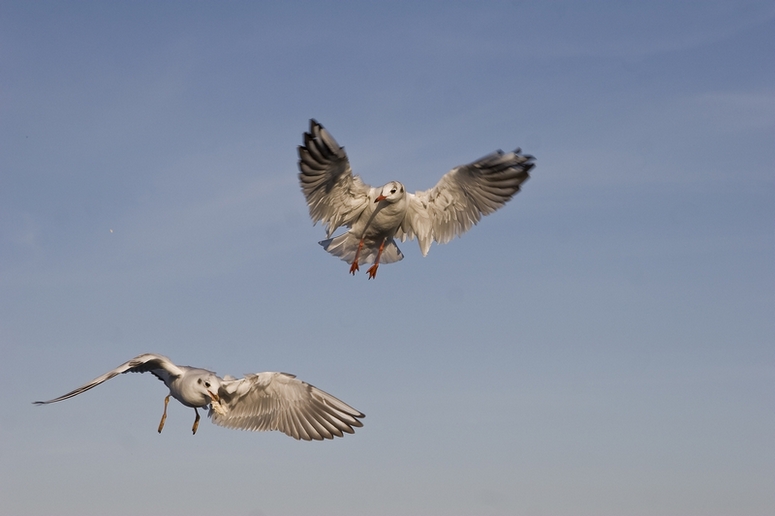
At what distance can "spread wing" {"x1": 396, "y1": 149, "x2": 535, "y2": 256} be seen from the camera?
13227 millimetres

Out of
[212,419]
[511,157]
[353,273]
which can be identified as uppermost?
[511,157]

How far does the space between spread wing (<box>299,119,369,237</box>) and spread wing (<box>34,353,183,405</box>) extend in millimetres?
3608

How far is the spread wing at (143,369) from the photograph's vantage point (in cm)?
1105

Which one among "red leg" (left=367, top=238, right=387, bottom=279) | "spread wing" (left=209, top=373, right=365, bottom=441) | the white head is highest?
the white head

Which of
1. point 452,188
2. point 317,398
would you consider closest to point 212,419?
point 317,398

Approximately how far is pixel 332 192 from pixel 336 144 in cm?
115

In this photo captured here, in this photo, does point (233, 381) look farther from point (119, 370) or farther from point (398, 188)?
point (398, 188)

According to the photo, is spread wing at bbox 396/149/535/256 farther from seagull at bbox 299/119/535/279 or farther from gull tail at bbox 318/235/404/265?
gull tail at bbox 318/235/404/265

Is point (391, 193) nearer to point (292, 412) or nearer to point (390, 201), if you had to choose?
point (390, 201)

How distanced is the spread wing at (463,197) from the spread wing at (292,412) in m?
3.45

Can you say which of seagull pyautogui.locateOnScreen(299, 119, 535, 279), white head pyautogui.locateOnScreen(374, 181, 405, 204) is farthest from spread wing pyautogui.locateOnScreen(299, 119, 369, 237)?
white head pyautogui.locateOnScreen(374, 181, 405, 204)

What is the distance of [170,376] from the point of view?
11.9 meters

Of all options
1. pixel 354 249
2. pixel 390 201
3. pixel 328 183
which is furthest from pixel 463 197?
pixel 328 183

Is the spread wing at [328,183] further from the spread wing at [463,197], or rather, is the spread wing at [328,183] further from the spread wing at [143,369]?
the spread wing at [143,369]
